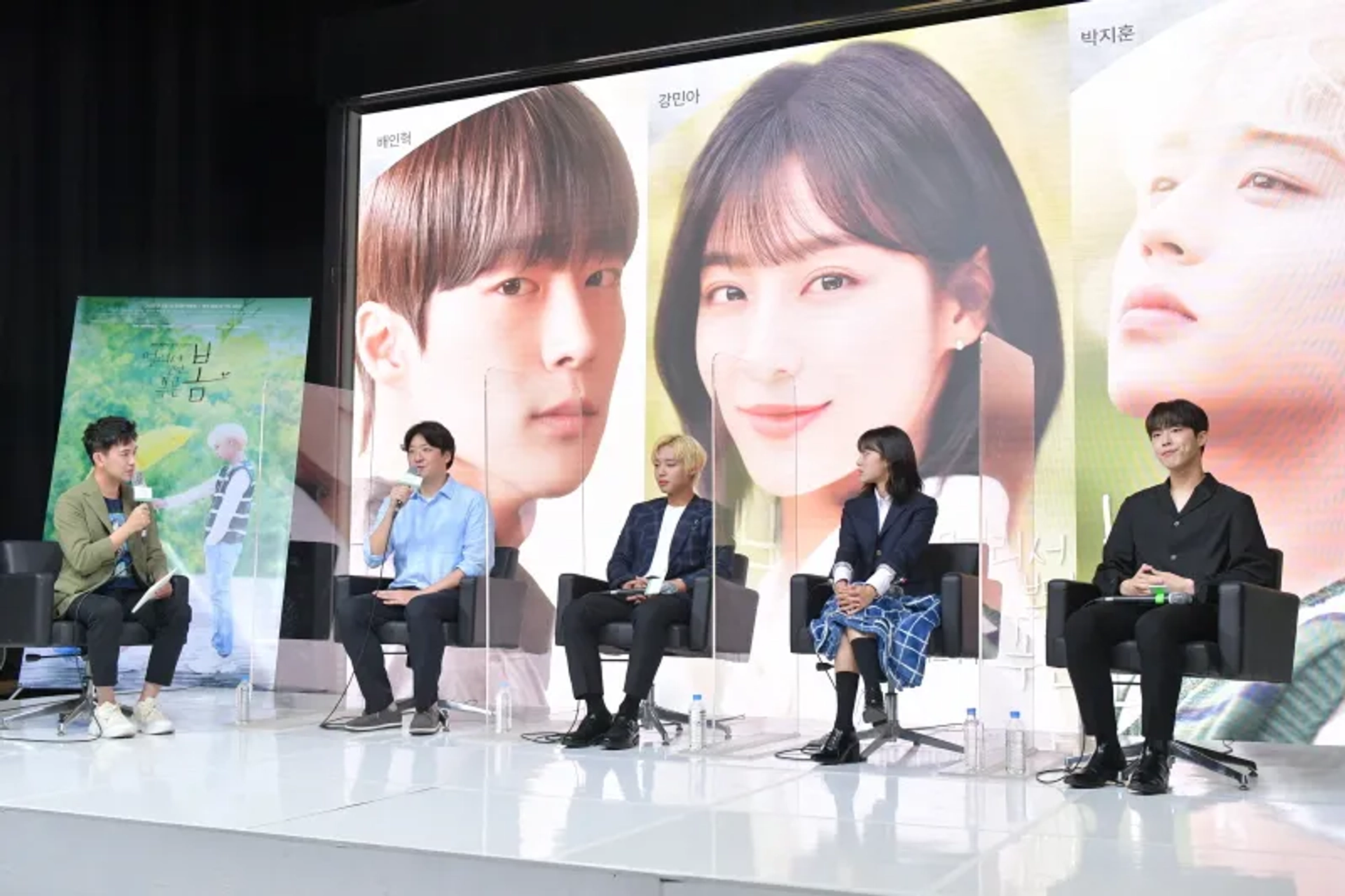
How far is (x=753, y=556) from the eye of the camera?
209 inches

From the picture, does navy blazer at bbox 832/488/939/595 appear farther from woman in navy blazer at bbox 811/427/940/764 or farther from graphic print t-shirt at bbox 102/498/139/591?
graphic print t-shirt at bbox 102/498/139/591

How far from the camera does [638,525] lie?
541 cm

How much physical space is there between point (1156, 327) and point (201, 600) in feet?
15.1

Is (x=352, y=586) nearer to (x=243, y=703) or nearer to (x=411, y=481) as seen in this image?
(x=411, y=481)

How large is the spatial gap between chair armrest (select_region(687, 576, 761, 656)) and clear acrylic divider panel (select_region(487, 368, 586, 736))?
69 cm

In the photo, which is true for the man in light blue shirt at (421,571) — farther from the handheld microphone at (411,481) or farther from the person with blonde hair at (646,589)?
the person with blonde hair at (646,589)

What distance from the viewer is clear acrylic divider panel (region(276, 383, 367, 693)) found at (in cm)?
591

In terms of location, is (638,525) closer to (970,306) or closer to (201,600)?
(970,306)

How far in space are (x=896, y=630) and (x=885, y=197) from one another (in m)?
2.16

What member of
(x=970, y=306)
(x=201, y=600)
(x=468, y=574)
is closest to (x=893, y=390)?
(x=970, y=306)

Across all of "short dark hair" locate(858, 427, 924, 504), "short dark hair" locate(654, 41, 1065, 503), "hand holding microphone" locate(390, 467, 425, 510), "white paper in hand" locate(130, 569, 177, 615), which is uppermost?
"short dark hair" locate(654, 41, 1065, 503)

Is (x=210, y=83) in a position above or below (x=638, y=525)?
above
